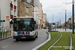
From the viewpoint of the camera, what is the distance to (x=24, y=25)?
50.8ft

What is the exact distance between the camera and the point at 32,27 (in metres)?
15.5

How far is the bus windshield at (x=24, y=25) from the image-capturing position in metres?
15.4

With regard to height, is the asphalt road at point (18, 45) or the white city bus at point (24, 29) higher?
the white city bus at point (24, 29)

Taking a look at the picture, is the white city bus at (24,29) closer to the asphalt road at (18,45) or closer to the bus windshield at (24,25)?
the bus windshield at (24,25)

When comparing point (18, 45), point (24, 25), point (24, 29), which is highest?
point (24, 25)

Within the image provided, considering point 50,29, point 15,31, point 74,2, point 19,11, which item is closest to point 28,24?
point 15,31

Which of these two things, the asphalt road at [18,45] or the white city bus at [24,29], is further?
the white city bus at [24,29]

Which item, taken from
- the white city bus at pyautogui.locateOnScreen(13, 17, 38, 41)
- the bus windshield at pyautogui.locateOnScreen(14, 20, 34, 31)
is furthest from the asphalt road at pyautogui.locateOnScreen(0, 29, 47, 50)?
the bus windshield at pyautogui.locateOnScreen(14, 20, 34, 31)

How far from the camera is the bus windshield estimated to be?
50.5ft

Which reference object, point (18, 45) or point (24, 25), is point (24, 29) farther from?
point (18, 45)

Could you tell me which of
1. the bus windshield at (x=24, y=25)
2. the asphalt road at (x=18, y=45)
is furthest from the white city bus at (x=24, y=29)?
the asphalt road at (x=18, y=45)

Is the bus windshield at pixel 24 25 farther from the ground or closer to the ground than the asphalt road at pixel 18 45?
farther from the ground

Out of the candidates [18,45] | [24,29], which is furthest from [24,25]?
[18,45]

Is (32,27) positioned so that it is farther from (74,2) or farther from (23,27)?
(74,2)
